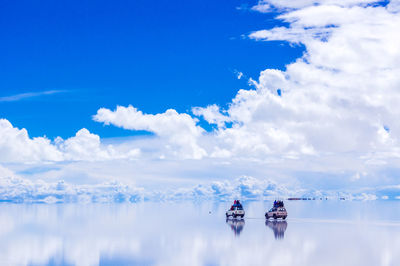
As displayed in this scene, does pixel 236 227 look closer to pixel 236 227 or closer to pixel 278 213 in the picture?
pixel 236 227

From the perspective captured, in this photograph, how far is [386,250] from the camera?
59.6 m

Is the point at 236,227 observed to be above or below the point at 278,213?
below

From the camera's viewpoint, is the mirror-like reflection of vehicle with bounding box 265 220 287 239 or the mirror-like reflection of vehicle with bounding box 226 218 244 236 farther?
the mirror-like reflection of vehicle with bounding box 226 218 244 236

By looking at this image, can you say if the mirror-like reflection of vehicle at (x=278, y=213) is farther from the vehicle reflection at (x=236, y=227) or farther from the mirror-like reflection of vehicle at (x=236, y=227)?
the mirror-like reflection of vehicle at (x=236, y=227)

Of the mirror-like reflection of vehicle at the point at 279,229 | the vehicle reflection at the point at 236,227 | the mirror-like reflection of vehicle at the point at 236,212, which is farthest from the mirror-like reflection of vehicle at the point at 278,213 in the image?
the mirror-like reflection of vehicle at the point at 279,229

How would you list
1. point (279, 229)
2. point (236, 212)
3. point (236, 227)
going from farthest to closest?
point (236, 212)
point (236, 227)
point (279, 229)

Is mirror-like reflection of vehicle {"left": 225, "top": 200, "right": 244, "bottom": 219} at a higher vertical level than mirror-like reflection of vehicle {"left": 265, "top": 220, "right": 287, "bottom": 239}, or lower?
higher

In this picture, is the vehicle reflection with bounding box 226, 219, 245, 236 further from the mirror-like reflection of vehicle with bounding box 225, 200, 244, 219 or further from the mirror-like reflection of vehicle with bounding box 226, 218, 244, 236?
the mirror-like reflection of vehicle with bounding box 225, 200, 244, 219

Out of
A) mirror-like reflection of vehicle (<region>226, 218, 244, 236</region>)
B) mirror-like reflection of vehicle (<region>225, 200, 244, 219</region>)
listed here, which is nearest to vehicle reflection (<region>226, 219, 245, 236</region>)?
mirror-like reflection of vehicle (<region>226, 218, 244, 236</region>)

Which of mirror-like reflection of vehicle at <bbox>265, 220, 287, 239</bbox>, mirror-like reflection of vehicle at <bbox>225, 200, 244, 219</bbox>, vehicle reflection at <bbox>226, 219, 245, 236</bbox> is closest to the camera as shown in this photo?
mirror-like reflection of vehicle at <bbox>265, 220, 287, 239</bbox>

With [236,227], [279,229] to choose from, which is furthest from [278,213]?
[279,229]

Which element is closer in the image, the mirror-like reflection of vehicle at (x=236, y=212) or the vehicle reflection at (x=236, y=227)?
the vehicle reflection at (x=236, y=227)

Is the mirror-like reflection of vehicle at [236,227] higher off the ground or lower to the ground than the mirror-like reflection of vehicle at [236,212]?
lower

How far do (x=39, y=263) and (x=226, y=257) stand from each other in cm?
1955
